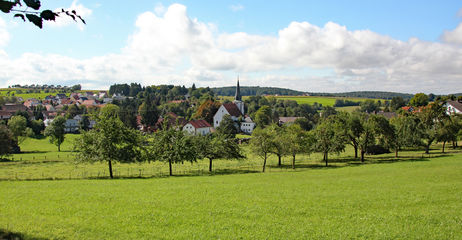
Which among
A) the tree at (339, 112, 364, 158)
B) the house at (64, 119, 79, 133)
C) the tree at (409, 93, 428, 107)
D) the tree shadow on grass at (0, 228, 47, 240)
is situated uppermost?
the tree at (409, 93, 428, 107)

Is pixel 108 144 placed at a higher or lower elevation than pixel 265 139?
higher

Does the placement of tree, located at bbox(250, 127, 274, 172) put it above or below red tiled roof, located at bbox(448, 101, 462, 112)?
below

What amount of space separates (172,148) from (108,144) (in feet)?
28.2

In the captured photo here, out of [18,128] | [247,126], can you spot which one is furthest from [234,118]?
[18,128]

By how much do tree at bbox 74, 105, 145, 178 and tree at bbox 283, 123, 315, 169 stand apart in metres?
22.5

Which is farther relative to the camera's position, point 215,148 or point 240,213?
point 215,148

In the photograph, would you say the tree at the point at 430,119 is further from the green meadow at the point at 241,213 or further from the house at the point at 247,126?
the house at the point at 247,126

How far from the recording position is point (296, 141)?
156 ft

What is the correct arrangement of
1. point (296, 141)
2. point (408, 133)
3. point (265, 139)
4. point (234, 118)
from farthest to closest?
point (234, 118)
point (408, 133)
point (296, 141)
point (265, 139)

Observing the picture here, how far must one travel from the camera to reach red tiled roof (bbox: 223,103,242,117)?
390 ft

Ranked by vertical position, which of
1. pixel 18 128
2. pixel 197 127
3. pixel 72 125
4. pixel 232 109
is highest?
pixel 232 109

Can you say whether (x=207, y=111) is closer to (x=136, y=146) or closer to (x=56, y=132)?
(x=56, y=132)

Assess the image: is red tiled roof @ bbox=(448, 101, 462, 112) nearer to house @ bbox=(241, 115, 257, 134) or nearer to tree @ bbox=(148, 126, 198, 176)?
house @ bbox=(241, 115, 257, 134)

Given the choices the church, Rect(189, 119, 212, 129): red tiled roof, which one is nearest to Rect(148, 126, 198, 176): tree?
Rect(189, 119, 212, 129): red tiled roof
